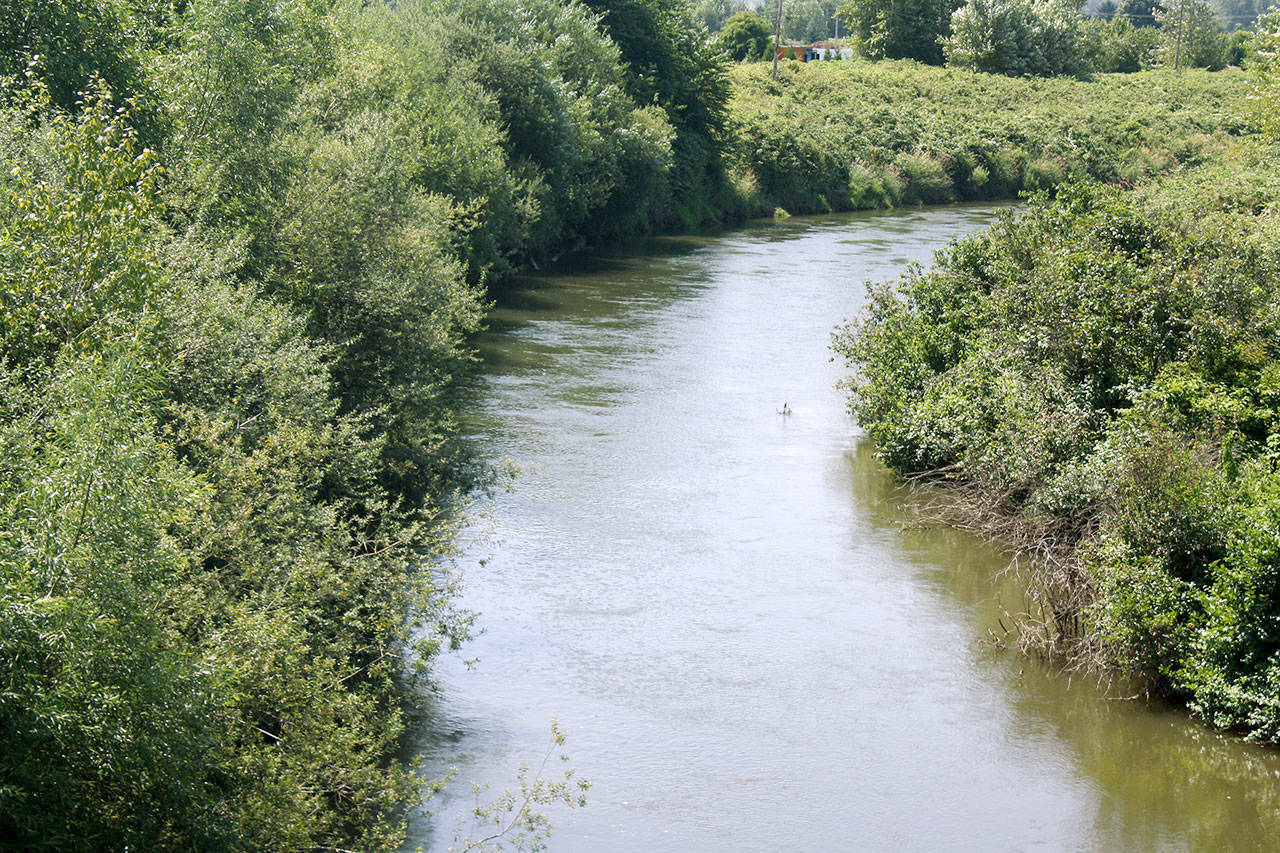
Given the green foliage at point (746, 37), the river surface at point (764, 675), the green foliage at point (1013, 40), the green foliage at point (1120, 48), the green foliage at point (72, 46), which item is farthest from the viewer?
the green foliage at point (1120, 48)

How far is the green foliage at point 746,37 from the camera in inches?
3511

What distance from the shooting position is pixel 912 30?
8650 centimetres

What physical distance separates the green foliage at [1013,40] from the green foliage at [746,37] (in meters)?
13.9

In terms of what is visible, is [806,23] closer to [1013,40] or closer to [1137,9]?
[1137,9]

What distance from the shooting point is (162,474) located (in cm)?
812

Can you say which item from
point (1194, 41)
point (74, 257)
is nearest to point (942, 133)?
point (1194, 41)

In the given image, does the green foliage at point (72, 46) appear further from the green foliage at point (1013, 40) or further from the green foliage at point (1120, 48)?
the green foliage at point (1120, 48)

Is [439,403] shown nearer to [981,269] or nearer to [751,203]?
[981,269]

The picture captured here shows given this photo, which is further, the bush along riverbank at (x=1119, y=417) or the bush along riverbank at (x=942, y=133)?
the bush along riverbank at (x=942, y=133)

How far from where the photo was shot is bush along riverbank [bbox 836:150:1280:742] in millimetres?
13188

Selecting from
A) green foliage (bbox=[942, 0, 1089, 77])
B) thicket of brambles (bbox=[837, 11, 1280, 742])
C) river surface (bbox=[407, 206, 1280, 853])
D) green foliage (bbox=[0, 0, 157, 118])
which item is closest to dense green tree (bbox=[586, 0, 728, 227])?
river surface (bbox=[407, 206, 1280, 853])

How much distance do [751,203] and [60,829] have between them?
49110 millimetres

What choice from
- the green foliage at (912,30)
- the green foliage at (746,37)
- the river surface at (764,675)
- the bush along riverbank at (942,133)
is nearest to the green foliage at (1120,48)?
the green foliage at (912,30)

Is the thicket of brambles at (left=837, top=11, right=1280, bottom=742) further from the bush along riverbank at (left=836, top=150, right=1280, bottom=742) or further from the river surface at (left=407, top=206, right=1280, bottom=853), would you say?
the river surface at (left=407, top=206, right=1280, bottom=853)
